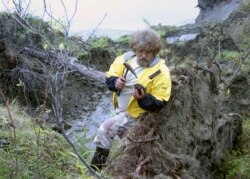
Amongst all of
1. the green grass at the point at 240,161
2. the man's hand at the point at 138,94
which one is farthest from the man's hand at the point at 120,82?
the green grass at the point at 240,161

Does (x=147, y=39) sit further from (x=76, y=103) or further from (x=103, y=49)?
(x=103, y=49)

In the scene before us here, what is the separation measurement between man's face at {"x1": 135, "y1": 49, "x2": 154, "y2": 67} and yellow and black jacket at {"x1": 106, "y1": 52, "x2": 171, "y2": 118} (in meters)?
0.08

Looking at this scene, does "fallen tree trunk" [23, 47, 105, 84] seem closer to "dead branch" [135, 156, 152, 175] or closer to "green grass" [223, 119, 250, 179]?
"green grass" [223, 119, 250, 179]

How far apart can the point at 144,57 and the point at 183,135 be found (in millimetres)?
1303

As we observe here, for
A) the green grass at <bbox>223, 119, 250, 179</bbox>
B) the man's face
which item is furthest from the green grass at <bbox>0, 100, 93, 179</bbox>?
the green grass at <bbox>223, 119, 250, 179</bbox>

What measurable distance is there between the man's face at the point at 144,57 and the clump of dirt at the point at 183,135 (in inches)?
24.4

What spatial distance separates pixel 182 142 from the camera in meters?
6.30

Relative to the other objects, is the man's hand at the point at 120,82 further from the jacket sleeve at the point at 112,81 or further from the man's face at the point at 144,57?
the man's face at the point at 144,57

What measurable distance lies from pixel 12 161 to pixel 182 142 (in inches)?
99.0

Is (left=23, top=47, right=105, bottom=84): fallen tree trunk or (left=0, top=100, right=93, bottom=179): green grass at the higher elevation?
(left=23, top=47, right=105, bottom=84): fallen tree trunk

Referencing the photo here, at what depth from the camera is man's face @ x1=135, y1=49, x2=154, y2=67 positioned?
5715mm

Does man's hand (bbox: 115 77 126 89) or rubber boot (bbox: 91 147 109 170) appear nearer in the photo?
man's hand (bbox: 115 77 126 89)

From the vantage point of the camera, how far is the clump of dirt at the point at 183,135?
5.21 meters

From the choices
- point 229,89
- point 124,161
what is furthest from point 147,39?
point 229,89
